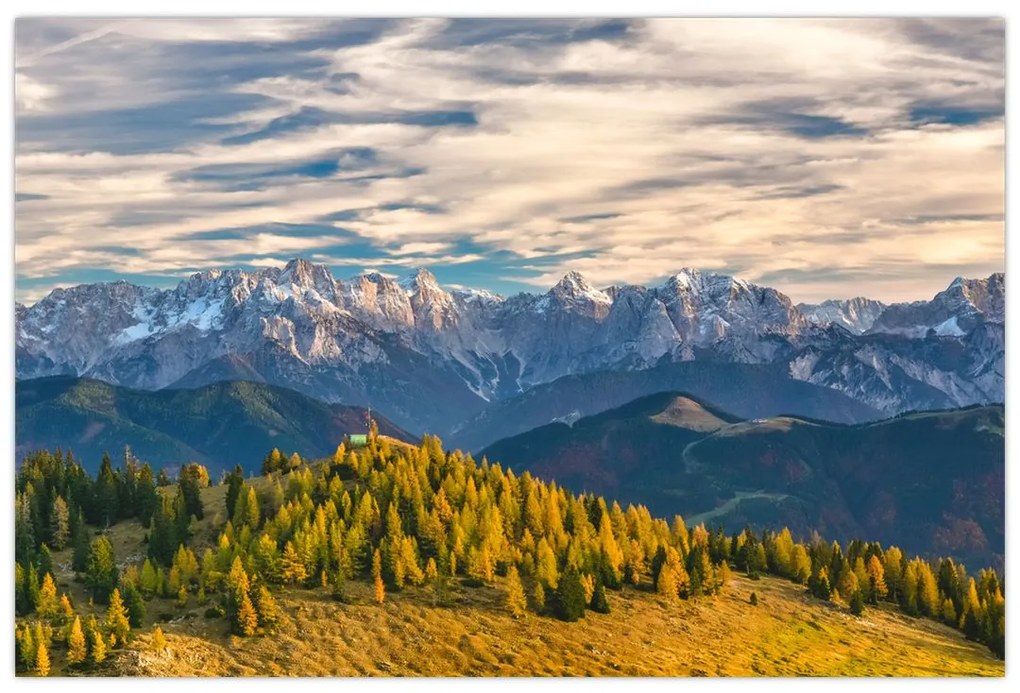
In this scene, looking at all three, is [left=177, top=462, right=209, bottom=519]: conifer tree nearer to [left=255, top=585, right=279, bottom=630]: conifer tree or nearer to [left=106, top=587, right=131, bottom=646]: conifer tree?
[left=255, top=585, right=279, bottom=630]: conifer tree

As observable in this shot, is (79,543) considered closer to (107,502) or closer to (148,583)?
(107,502)

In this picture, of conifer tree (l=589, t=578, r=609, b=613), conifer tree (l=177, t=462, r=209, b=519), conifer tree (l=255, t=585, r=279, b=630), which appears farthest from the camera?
conifer tree (l=177, t=462, r=209, b=519)

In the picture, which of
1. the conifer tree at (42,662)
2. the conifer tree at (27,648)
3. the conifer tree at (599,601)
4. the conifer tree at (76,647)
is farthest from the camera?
the conifer tree at (599,601)

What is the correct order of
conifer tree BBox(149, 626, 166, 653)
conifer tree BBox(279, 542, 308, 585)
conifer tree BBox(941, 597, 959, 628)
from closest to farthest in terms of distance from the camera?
conifer tree BBox(149, 626, 166, 653)
conifer tree BBox(279, 542, 308, 585)
conifer tree BBox(941, 597, 959, 628)

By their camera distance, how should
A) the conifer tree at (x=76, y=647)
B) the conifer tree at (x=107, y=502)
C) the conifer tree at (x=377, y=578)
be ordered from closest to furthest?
1. the conifer tree at (x=76, y=647)
2. the conifer tree at (x=377, y=578)
3. the conifer tree at (x=107, y=502)

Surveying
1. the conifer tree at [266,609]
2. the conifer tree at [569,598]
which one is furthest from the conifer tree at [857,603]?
the conifer tree at [266,609]

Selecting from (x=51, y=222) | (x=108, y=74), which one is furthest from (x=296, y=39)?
(x=51, y=222)

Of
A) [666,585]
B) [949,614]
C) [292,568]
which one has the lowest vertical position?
[949,614]

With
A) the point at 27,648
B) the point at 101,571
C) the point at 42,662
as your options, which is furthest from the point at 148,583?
the point at 42,662

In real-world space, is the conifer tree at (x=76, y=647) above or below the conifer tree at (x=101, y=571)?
above

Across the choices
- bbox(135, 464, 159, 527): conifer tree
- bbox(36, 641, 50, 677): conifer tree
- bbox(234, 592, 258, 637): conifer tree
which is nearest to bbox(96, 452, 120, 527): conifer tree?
bbox(135, 464, 159, 527): conifer tree

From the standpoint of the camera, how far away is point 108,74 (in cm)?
10462

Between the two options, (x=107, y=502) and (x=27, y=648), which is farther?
(x=107, y=502)

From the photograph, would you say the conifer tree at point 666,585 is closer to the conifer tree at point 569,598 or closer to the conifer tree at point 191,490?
the conifer tree at point 569,598
